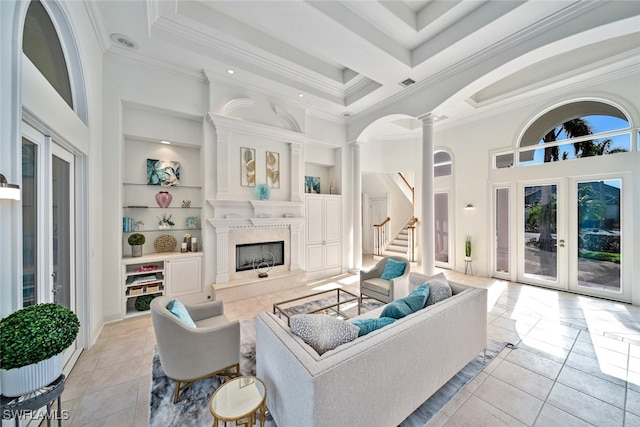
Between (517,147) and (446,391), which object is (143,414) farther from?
(517,147)

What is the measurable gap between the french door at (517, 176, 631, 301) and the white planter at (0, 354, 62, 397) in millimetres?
7050

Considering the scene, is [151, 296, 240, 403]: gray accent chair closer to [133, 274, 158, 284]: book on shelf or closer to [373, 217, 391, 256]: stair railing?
[133, 274, 158, 284]: book on shelf

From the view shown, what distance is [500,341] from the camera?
296 cm

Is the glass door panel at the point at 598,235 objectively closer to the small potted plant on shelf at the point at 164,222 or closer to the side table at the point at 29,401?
the side table at the point at 29,401

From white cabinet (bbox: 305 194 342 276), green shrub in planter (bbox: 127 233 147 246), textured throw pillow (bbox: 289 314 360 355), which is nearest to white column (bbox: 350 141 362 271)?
white cabinet (bbox: 305 194 342 276)

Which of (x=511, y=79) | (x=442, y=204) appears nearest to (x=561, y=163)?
(x=511, y=79)

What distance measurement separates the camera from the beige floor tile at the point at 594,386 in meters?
2.07

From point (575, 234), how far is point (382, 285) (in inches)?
159

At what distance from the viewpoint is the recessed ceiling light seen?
10.9 feet

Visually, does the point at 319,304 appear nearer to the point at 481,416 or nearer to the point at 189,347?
the point at 189,347

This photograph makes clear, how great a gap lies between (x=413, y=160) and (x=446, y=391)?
6.15 metres

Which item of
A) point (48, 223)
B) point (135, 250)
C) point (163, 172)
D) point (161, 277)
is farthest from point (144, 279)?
point (48, 223)

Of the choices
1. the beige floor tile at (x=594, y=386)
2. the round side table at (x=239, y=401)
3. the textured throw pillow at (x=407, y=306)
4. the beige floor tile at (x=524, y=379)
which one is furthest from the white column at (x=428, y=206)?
the round side table at (x=239, y=401)

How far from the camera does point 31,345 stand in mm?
1154
